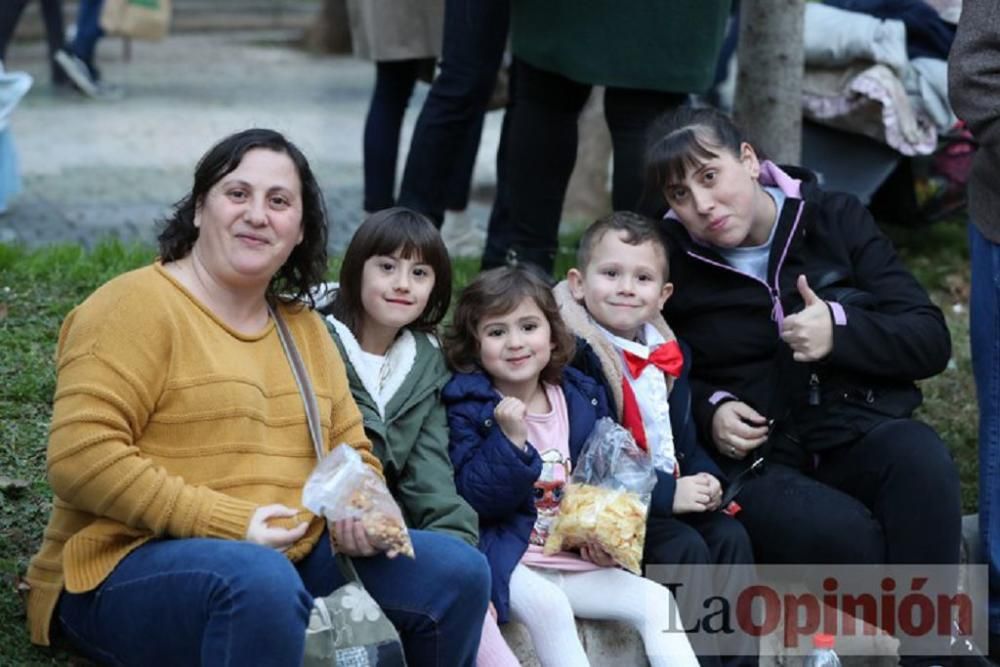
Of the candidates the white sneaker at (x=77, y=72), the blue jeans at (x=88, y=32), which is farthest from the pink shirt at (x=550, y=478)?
the blue jeans at (x=88, y=32)

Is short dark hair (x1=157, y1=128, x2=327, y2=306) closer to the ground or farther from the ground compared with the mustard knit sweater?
farther from the ground

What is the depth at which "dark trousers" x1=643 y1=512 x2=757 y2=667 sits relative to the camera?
4023mm

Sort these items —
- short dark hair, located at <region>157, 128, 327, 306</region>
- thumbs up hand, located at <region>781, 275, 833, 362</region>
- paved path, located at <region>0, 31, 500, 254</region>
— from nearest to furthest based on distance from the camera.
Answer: short dark hair, located at <region>157, 128, 327, 306</region>, thumbs up hand, located at <region>781, 275, 833, 362</region>, paved path, located at <region>0, 31, 500, 254</region>

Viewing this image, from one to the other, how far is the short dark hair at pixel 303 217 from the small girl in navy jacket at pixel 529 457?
0.49 m

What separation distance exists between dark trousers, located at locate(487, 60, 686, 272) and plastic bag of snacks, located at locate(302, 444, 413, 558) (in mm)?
2133

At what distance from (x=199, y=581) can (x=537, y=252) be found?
8.42 feet

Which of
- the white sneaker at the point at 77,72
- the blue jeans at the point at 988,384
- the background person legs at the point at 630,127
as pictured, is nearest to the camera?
the blue jeans at the point at 988,384

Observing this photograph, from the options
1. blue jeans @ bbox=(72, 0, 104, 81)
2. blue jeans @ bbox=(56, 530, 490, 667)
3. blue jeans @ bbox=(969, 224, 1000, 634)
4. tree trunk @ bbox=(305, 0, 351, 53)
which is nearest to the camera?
blue jeans @ bbox=(56, 530, 490, 667)

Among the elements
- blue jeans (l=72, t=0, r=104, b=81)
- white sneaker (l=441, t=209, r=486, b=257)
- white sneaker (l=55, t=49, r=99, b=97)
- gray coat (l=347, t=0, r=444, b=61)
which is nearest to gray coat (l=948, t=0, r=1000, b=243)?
gray coat (l=347, t=0, r=444, b=61)

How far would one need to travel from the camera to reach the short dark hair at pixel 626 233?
4262 mm

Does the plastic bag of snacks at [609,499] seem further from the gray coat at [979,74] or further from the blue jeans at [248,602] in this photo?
the gray coat at [979,74]

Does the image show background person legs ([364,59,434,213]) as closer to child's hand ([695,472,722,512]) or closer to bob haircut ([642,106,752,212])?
Result: bob haircut ([642,106,752,212])

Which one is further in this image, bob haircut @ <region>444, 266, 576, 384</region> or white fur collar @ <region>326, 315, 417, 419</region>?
bob haircut @ <region>444, 266, 576, 384</region>

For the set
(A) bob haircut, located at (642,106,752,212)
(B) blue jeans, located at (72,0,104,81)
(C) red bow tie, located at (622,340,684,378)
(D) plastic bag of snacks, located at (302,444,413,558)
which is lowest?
(D) plastic bag of snacks, located at (302,444,413,558)
